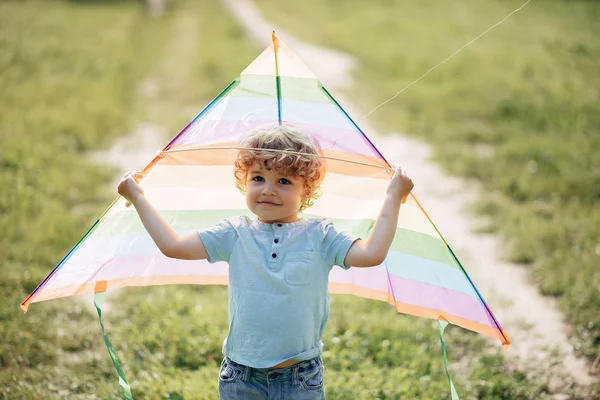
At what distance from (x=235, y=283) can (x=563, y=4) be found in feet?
50.4

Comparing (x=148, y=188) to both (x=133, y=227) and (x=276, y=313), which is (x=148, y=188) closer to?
(x=133, y=227)

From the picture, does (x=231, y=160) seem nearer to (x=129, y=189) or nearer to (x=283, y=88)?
(x=283, y=88)

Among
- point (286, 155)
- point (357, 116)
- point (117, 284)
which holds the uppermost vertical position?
point (286, 155)

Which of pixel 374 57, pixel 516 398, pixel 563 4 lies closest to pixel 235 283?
pixel 516 398

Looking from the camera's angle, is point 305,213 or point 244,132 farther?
point 305,213

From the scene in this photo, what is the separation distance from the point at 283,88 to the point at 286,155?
496 mm

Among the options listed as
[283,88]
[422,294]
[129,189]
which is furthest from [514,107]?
[129,189]

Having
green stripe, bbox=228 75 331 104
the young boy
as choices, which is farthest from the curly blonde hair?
green stripe, bbox=228 75 331 104

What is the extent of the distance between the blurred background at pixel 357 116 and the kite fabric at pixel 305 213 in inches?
32.7

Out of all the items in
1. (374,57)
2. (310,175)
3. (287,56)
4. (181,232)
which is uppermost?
(287,56)

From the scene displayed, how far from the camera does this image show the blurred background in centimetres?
391

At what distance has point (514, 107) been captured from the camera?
8.71 metres

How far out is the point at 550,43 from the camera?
38.6ft

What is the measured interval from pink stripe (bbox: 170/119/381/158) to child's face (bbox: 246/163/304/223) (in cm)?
33
